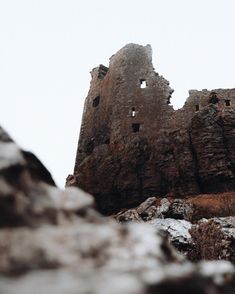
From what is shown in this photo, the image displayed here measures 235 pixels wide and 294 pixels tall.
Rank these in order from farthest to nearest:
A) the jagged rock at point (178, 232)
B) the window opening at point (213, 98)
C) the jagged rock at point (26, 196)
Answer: the window opening at point (213, 98) → the jagged rock at point (178, 232) → the jagged rock at point (26, 196)

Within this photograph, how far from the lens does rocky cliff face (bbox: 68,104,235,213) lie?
2472 centimetres

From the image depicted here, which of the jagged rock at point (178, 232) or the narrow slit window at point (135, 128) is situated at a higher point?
the narrow slit window at point (135, 128)

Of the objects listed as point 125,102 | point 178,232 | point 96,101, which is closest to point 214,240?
point 178,232

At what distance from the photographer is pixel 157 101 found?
30172mm

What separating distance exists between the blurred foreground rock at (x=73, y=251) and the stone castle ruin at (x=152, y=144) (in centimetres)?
2298

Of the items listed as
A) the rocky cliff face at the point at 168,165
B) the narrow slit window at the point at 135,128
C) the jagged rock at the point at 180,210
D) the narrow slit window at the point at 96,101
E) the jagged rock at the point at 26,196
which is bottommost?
the jagged rock at the point at 26,196

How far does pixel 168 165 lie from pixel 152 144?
2.18m

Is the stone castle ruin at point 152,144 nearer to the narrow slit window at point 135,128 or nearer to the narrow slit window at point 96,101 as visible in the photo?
the narrow slit window at point 135,128

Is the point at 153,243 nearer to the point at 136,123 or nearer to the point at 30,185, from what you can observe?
the point at 30,185

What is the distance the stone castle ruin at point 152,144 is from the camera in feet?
82.1

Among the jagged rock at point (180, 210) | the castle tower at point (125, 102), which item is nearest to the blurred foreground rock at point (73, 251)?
the jagged rock at point (180, 210)

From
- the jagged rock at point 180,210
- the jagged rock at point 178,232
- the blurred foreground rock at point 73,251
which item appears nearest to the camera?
the blurred foreground rock at point 73,251

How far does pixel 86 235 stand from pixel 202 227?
15.6 m

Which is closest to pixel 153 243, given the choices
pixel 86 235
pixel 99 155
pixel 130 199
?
pixel 86 235
